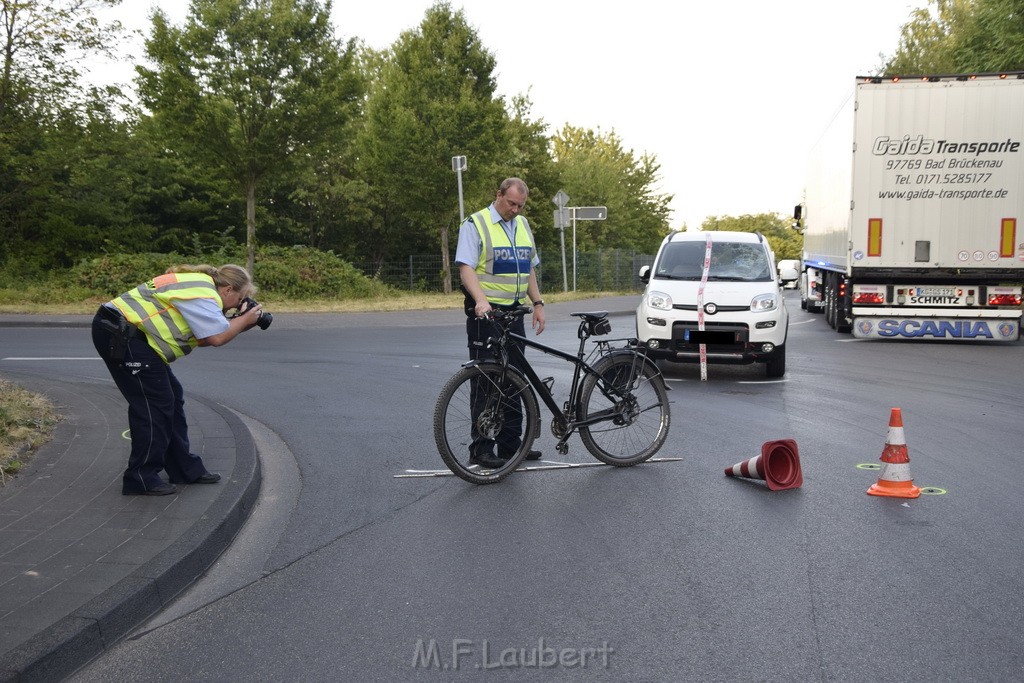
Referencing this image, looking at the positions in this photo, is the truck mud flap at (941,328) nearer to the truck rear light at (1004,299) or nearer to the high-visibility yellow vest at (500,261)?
the truck rear light at (1004,299)

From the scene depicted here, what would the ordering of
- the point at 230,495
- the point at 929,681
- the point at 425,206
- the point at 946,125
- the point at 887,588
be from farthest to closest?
the point at 425,206, the point at 946,125, the point at 230,495, the point at 887,588, the point at 929,681

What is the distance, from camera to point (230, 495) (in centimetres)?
558

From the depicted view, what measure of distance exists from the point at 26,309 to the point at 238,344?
804 centimetres

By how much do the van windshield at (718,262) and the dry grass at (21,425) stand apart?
23.8 feet

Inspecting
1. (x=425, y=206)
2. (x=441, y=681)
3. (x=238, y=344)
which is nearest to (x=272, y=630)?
(x=441, y=681)

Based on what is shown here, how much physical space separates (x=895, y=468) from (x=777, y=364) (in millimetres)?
5873

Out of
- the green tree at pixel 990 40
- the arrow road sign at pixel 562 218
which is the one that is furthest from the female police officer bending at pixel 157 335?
the arrow road sign at pixel 562 218

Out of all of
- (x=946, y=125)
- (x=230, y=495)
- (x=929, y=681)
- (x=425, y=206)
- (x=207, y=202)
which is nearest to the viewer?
(x=929, y=681)

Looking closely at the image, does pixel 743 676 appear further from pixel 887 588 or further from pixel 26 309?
pixel 26 309

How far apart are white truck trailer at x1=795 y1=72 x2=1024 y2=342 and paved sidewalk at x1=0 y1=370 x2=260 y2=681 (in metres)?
11.4

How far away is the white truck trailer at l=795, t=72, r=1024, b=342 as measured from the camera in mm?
15133

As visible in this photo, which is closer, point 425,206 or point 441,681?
point 441,681

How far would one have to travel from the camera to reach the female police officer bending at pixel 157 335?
5535mm

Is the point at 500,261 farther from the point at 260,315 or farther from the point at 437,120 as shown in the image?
the point at 437,120
